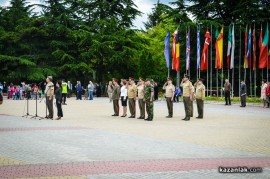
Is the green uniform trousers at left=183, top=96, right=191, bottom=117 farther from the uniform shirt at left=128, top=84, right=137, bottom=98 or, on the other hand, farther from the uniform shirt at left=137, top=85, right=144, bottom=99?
the uniform shirt at left=128, top=84, right=137, bottom=98

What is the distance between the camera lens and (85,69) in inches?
2084

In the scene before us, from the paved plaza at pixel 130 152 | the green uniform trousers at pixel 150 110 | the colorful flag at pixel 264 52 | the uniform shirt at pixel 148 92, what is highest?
the colorful flag at pixel 264 52

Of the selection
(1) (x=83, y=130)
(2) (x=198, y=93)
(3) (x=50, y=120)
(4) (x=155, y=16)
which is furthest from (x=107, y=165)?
(4) (x=155, y=16)

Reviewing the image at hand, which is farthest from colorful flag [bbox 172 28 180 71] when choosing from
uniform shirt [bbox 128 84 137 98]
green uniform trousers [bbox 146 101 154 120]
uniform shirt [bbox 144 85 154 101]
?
green uniform trousers [bbox 146 101 154 120]

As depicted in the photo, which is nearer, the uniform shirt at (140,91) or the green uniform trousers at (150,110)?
the green uniform trousers at (150,110)

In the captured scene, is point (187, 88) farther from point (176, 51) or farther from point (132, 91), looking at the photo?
point (176, 51)

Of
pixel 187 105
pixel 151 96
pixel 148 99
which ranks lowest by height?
pixel 187 105

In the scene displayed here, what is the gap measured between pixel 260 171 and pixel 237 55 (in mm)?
40702

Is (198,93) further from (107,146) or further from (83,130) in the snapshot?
(107,146)

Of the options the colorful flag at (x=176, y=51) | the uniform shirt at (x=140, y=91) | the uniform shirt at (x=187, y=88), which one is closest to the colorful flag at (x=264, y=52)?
the colorful flag at (x=176, y=51)

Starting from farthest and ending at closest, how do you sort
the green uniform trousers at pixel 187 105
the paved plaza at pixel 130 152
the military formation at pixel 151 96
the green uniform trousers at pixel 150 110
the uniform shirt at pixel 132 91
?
the uniform shirt at pixel 132 91 < the military formation at pixel 151 96 < the green uniform trousers at pixel 187 105 < the green uniform trousers at pixel 150 110 < the paved plaza at pixel 130 152

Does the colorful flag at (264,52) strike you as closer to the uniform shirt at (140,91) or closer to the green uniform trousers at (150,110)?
the uniform shirt at (140,91)

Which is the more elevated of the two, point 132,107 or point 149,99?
point 149,99

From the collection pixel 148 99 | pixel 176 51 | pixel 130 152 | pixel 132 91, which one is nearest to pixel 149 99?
pixel 148 99
